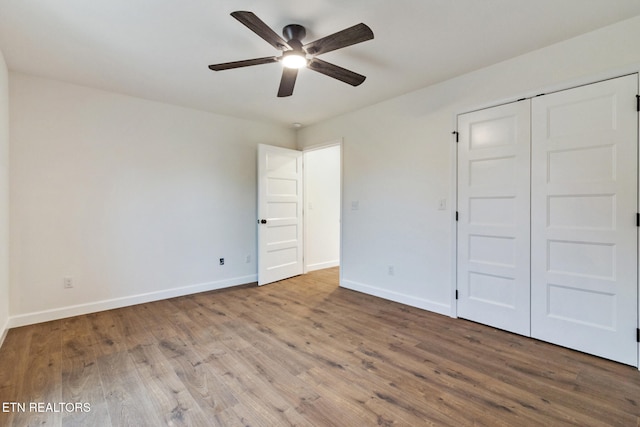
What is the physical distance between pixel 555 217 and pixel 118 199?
4419 millimetres

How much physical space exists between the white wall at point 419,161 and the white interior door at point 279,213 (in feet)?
2.75

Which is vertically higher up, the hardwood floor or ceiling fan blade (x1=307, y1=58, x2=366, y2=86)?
ceiling fan blade (x1=307, y1=58, x2=366, y2=86)

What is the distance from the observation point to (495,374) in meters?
2.07

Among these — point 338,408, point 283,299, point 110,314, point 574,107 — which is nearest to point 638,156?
point 574,107

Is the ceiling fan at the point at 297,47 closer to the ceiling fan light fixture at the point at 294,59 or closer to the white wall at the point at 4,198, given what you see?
the ceiling fan light fixture at the point at 294,59

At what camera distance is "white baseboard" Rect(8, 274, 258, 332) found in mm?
2945

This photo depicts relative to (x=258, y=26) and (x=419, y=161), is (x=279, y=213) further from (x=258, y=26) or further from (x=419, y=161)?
(x=258, y=26)

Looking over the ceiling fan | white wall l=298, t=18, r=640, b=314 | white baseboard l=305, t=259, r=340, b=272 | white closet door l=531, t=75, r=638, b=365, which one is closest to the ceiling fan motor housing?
the ceiling fan

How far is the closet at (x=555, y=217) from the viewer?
2.18 m

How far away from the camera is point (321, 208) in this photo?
549 cm

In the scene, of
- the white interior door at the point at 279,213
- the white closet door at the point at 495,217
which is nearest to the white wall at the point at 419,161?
the white closet door at the point at 495,217

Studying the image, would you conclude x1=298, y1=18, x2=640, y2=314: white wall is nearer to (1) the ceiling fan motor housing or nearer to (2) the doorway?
(2) the doorway

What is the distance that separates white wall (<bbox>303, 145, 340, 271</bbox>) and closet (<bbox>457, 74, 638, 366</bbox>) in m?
2.72

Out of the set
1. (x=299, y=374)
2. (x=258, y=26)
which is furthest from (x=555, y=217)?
(x=258, y=26)
